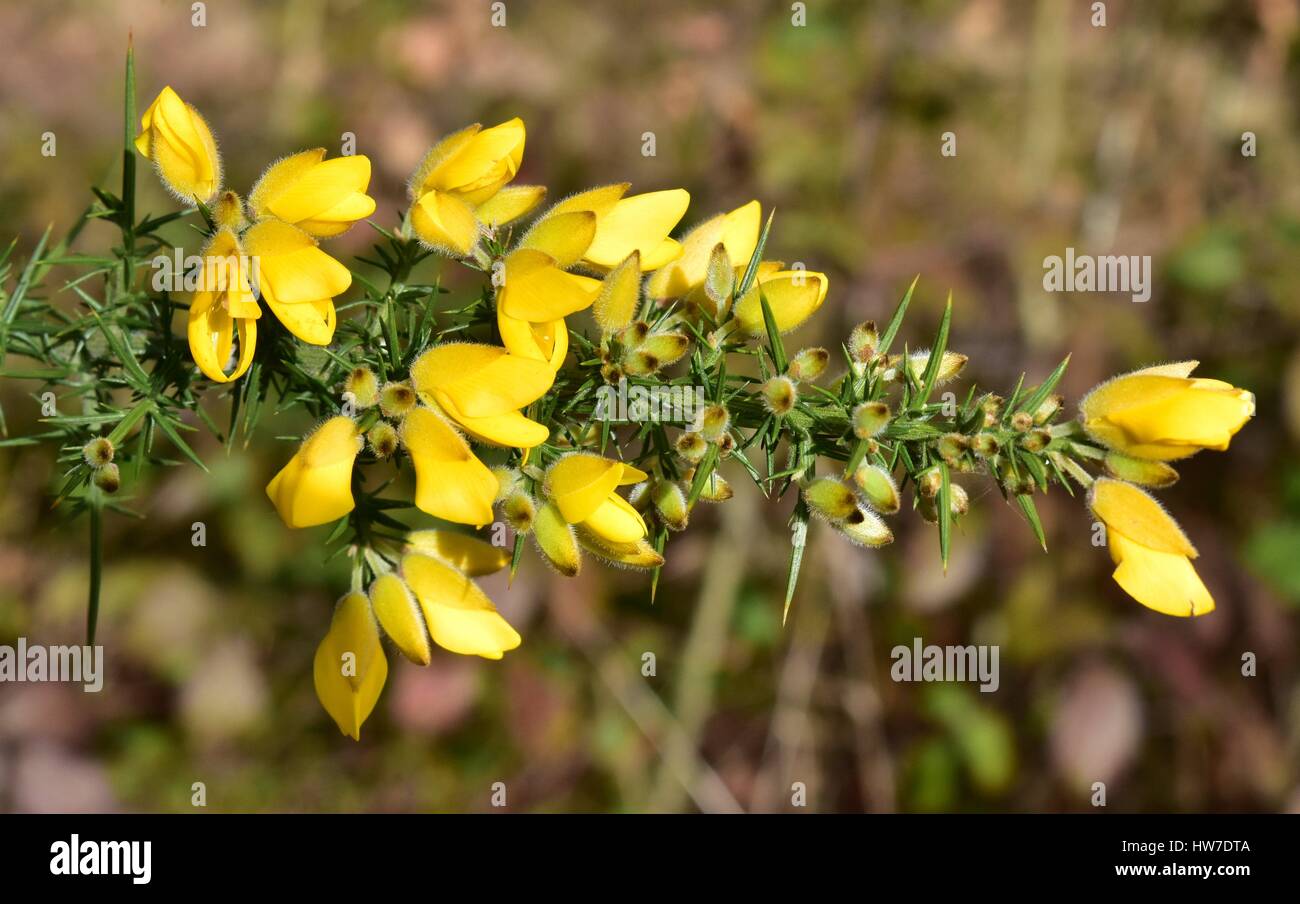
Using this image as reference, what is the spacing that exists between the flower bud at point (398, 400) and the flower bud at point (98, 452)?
274mm

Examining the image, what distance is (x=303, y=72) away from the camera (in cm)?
267

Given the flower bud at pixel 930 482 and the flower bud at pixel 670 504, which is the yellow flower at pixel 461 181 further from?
the flower bud at pixel 930 482

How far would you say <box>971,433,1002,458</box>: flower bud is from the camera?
0.80 meters

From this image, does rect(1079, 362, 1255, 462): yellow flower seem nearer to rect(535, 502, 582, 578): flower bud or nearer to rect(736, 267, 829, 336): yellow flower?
rect(736, 267, 829, 336): yellow flower

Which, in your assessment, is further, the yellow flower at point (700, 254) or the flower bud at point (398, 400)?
the yellow flower at point (700, 254)

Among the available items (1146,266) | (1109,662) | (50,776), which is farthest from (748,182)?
(50,776)

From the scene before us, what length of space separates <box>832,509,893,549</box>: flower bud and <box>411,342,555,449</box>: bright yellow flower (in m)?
0.26

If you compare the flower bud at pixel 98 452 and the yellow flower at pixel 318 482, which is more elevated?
the yellow flower at pixel 318 482

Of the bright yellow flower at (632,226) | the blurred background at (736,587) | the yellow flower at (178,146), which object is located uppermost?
the yellow flower at (178,146)

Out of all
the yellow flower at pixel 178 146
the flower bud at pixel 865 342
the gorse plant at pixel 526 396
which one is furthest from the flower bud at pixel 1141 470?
the yellow flower at pixel 178 146

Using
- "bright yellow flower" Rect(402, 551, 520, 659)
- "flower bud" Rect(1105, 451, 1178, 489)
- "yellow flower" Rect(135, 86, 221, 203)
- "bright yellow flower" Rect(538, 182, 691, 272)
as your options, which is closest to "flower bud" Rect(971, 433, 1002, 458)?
"flower bud" Rect(1105, 451, 1178, 489)

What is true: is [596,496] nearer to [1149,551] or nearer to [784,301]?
[784,301]

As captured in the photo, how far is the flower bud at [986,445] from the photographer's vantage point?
802 millimetres

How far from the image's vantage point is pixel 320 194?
30.5 inches
